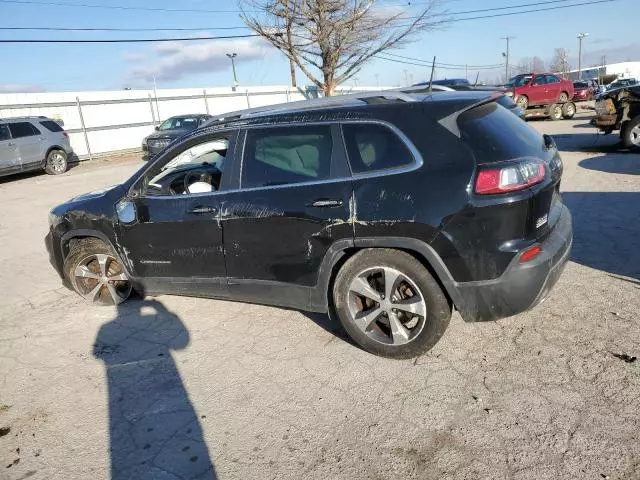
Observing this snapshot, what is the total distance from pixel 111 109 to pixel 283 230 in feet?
72.1

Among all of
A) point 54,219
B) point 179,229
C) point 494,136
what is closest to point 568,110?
point 494,136

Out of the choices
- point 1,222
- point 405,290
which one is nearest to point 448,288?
point 405,290

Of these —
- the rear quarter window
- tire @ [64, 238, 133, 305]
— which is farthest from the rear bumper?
tire @ [64, 238, 133, 305]

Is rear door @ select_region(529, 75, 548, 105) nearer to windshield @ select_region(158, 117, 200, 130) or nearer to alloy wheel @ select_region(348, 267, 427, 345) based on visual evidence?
windshield @ select_region(158, 117, 200, 130)

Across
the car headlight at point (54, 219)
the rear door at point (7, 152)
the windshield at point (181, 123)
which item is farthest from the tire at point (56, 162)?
the car headlight at point (54, 219)

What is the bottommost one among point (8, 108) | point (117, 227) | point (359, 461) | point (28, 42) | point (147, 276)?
point (359, 461)

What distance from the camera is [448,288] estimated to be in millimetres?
2977

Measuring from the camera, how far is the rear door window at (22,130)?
15.1 metres

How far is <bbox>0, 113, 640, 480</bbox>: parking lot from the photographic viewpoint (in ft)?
8.04

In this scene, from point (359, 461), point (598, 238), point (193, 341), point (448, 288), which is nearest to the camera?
point (359, 461)

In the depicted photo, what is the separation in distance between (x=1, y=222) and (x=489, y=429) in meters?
10.2

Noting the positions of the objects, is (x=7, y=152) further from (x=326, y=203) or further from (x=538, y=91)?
(x=538, y=91)

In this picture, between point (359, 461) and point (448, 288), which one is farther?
point (448, 288)

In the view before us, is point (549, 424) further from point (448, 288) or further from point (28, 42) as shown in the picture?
point (28, 42)
